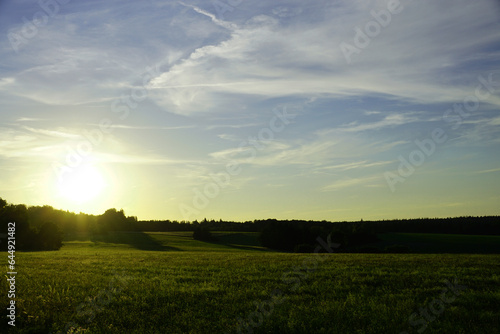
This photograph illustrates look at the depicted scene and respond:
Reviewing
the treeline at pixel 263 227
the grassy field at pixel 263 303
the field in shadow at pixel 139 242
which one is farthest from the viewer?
the field in shadow at pixel 139 242

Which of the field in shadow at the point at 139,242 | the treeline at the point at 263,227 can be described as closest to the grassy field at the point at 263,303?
the treeline at the point at 263,227

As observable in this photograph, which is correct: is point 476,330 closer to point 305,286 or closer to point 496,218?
point 305,286

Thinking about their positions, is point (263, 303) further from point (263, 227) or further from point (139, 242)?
point (263, 227)

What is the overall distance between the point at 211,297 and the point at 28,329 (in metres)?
6.15

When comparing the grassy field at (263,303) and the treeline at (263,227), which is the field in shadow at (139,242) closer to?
the treeline at (263,227)

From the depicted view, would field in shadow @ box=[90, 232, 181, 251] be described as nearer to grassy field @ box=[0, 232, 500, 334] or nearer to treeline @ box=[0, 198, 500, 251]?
treeline @ box=[0, 198, 500, 251]

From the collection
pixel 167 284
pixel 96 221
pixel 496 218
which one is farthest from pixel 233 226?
pixel 167 284

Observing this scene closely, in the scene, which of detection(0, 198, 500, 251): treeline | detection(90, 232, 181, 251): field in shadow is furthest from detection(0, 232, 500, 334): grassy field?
detection(90, 232, 181, 251): field in shadow

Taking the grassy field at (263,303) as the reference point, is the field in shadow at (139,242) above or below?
below

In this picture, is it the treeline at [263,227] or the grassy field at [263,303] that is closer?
the grassy field at [263,303]

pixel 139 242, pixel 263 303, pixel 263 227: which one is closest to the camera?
pixel 263 303

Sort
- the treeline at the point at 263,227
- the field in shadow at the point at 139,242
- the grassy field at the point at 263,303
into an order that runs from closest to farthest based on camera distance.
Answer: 1. the grassy field at the point at 263,303
2. the treeline at the point at 263,227
3. the field in shadow at the point at 139,242

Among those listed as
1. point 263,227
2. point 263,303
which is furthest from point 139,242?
point 263,303

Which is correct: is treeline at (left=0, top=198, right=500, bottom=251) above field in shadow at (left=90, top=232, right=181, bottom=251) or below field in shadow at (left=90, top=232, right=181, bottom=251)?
above
